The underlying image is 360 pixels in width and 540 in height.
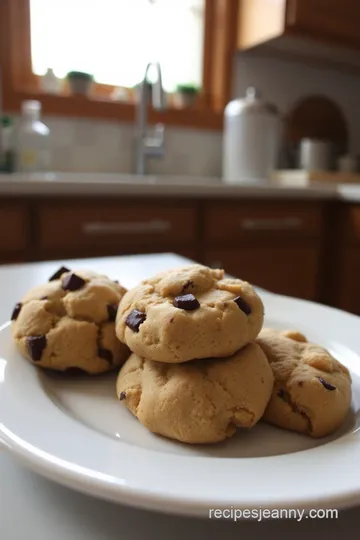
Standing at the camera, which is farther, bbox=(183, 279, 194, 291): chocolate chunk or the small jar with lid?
the small jar with lid

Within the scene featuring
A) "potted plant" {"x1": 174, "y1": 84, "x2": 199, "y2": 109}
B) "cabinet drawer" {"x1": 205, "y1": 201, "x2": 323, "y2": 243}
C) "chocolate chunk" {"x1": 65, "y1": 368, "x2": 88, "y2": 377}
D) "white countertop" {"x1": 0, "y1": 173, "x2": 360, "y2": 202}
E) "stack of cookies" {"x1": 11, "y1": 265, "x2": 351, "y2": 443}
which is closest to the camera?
"stack of cookies" {"x1": 11, "y1": 265, "x2": 351, "y2": 443}

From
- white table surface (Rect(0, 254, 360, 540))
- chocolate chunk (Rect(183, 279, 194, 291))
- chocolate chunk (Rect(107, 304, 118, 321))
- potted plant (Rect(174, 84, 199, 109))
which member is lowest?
white table surface (Rect(0, 254, 360, 540))

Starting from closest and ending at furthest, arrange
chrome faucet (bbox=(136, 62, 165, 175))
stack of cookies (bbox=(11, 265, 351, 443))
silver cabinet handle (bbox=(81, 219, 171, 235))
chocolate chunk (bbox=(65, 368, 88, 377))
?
stack of cookies (bbox=(11, 265, 351, 443)) → chocolate chunk (bbox=(65, 368, 88, 377)) → silver cabinet handle (bbox=(81, 219, 171, 235)) → chrome faucet (bbox=(136, 62, 165, 175))

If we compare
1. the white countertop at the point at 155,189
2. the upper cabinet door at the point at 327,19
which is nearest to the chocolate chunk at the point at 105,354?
the white countertop at the point at 155,189

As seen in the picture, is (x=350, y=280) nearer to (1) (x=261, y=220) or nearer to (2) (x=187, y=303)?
(1) (x=261, y=220)

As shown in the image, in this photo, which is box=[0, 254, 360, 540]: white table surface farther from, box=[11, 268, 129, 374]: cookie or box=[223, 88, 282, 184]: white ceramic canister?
box=[223, 88, 282, 184]: white ceramic canister

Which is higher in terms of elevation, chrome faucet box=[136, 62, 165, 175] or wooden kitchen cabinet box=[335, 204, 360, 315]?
chrome faucet box=[136, 62, 165, 175]

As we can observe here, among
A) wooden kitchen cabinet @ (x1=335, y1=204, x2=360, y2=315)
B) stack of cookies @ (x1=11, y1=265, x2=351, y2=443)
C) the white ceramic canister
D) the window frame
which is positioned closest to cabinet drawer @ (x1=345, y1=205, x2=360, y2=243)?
wooden kitchen cabinet @ (x1=335, y1=204, x2=360, y2=315)

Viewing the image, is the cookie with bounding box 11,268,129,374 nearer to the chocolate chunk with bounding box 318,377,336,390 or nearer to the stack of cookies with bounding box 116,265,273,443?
the stack of cookies with bounding box 116,265,273,443
